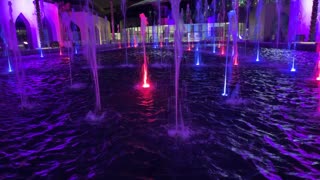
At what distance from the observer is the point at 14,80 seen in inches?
413

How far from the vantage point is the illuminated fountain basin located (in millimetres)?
3467

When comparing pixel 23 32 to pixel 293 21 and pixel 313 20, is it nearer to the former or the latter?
pixel 293 21

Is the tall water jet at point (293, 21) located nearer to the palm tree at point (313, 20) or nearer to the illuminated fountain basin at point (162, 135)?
the palm tree at point (313, 20)

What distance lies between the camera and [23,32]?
29.5m

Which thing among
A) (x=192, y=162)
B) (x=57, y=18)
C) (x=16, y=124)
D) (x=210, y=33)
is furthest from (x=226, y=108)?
(x=210, y=33)

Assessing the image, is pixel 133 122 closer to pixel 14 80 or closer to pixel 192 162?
pixel 192 162

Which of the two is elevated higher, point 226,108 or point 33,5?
point 33,5

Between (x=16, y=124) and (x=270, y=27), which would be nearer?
(x=16, y=124)

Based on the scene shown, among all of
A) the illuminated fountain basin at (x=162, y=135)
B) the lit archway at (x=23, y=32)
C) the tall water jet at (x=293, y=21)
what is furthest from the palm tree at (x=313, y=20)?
the lit archway at (x=23, y=32)

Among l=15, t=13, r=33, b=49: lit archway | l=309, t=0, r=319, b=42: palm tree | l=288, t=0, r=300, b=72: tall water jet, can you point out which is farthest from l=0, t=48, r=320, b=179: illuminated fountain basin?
l=15, t=13, r=33, b=49: lit archway

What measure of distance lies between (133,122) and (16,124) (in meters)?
Answer: 2.31

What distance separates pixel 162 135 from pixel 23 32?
30.1 metres

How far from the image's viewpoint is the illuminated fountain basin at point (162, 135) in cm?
347

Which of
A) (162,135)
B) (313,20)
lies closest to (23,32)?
(313,20)
